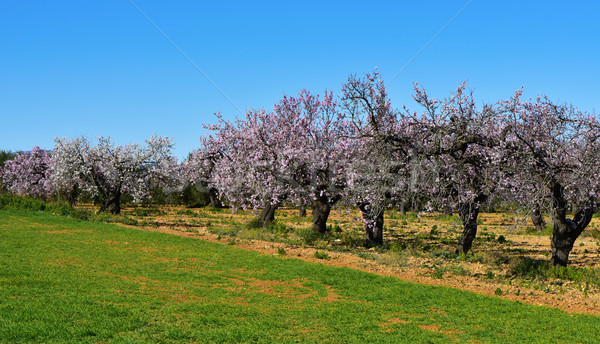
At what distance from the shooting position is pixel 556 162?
18.3 meters

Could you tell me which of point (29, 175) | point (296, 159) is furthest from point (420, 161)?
point (29, 175)

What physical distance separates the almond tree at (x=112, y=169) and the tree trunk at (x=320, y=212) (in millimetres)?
17778

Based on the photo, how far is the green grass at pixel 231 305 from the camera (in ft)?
32.9

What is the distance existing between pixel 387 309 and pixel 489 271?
777cm

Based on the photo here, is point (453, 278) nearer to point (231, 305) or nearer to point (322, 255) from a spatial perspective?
point (322, 255)

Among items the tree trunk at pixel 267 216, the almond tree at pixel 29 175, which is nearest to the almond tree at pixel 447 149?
the tree trunk at pixel 267 216

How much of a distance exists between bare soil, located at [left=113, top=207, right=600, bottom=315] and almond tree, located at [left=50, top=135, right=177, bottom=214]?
762 centimetres

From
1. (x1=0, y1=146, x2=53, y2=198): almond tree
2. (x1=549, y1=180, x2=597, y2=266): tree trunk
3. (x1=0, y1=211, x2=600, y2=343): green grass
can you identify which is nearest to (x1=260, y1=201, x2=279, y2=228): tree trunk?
(x1=0, y1=211, x2=600, y2=343): green grass

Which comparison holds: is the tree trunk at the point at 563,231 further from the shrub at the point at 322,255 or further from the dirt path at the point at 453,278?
the shrub at the point at 322,255

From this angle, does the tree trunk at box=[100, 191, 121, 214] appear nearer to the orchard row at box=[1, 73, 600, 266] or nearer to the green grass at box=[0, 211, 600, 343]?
the orchard row at box=[1, 73, 600, 266]

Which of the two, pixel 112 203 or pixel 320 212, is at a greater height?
pixel 320 212

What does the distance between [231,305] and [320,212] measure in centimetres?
1533

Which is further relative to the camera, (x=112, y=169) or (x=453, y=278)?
(x=112, y=169)

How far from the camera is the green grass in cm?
1004
